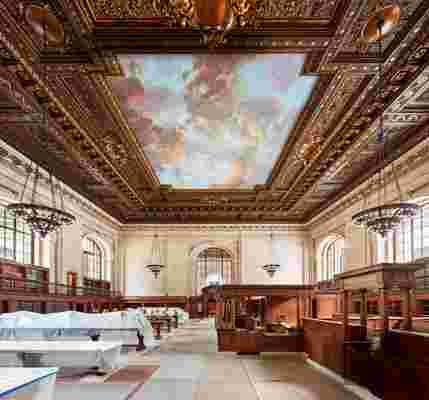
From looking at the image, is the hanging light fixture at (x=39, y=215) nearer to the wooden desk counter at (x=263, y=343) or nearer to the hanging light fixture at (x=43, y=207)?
the hanging light fixture at (x=43, y=207)

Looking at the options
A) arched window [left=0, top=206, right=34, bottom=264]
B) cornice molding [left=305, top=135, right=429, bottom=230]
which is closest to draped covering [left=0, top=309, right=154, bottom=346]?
arched window [left=0, top=206, right=34, bottom=264]

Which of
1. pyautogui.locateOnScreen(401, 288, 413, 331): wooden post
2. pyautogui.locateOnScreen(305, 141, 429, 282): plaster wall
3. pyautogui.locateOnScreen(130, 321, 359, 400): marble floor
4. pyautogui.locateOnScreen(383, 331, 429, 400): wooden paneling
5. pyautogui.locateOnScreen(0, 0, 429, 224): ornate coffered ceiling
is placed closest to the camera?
pyautogui.locateOnScreen(383, 331, 429, 400): wooden paneling

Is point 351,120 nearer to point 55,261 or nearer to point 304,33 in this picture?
point 304,33

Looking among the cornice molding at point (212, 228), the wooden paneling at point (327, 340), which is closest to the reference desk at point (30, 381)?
the wooden paneling at point (327, 340)

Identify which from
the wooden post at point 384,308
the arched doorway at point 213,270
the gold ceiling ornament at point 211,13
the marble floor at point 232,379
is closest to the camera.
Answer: the gold ceiling ornament at point 211,13

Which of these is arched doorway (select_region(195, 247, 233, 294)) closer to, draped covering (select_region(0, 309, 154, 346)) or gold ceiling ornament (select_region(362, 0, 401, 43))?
draped covering (select_region(0, 309, 154, 346))

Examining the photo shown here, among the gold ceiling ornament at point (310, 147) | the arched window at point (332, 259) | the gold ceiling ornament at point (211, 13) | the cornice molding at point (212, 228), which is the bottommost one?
the arched window at point (332, 259)

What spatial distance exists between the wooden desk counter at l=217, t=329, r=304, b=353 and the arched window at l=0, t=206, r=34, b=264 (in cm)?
728

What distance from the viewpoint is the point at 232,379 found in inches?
289

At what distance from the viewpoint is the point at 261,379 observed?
7.27 meters

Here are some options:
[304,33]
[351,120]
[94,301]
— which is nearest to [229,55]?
[304,33]

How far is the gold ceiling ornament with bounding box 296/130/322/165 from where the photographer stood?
12.4 metres

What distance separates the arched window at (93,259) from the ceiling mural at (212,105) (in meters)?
7.77

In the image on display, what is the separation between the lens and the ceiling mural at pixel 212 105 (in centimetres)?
898
